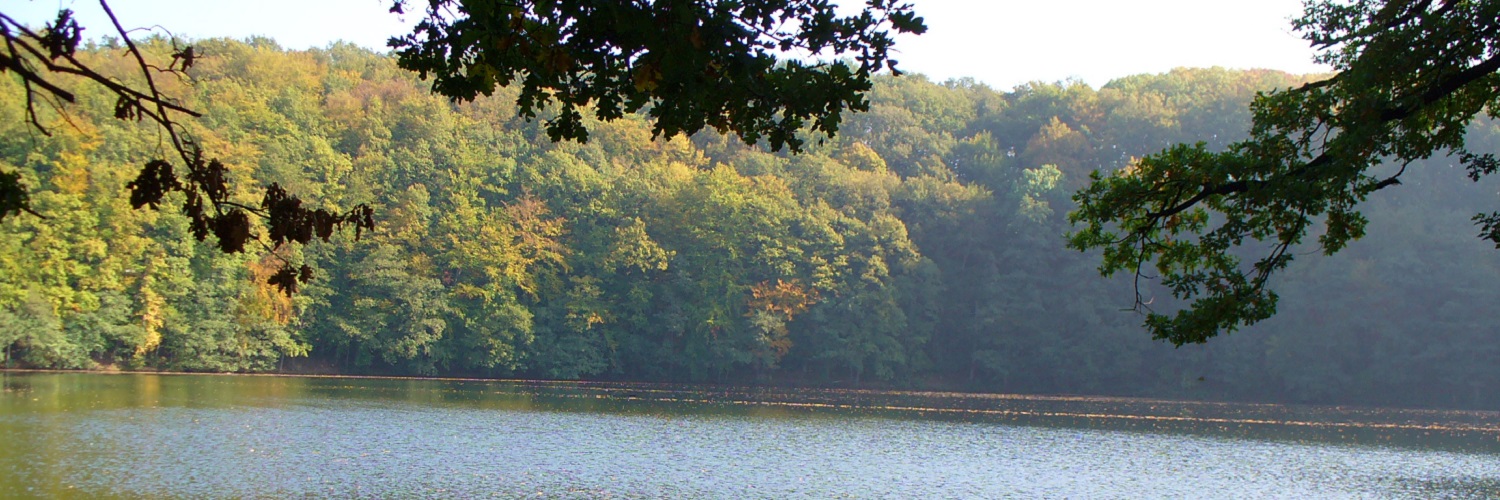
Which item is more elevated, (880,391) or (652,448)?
(880,391)

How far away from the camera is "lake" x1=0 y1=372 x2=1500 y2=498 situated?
66.0 feet

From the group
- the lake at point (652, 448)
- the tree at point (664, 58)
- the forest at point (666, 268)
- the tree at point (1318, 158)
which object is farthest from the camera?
the forest at point (666, 268)

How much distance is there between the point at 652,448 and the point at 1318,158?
1752 cm

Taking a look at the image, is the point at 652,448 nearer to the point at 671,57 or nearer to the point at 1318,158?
the point at 1318,158

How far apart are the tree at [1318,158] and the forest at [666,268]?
38.8m

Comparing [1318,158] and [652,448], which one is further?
[652,448]

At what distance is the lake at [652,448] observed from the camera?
66.0 ft

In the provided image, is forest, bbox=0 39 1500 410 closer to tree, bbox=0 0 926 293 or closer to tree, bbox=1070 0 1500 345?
tree, bbox=1070 0 1500 345

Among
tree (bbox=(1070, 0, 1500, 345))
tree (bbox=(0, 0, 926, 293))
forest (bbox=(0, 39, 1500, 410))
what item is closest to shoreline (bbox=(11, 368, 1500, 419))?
forest (bbox=(0, 39, 1500, 410))

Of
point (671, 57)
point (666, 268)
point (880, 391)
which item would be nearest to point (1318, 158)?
point (671, 57)

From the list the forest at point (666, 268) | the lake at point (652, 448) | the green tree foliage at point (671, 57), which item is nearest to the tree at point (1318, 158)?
the green tree foliage at point (671, 57)

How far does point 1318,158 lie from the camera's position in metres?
10.1

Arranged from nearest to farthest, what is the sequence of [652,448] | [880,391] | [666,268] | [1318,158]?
[1318,158]
[652,448]
[880,391]
[666,268]

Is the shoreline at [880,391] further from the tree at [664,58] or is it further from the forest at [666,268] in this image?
the tree at [664,58]
